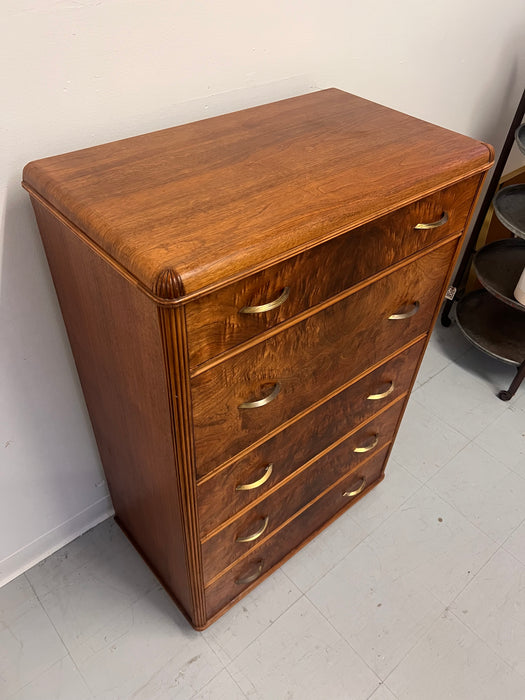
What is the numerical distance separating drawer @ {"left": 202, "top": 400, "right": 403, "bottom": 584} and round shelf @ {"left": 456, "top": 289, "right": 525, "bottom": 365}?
0.72 metres

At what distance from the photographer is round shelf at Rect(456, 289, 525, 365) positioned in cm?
186

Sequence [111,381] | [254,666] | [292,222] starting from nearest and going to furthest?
[292,222]
[111,381]
[254,666]

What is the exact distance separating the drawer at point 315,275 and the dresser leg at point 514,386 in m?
1.04

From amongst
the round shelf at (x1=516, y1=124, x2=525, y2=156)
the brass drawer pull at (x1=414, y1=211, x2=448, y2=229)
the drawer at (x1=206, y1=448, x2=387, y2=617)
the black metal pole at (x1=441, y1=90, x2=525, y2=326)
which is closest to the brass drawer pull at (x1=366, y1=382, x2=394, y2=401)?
the drawer at (x1=206, y1=448, x2=387, y2=617)

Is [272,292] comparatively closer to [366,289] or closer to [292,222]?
[292,222]

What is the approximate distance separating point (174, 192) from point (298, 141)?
276 millimetres

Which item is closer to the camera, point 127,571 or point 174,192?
point 174,192

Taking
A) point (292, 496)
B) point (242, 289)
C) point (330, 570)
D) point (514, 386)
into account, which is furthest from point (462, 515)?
point (242, 289)

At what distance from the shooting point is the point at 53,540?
1.36m

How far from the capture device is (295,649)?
123cm

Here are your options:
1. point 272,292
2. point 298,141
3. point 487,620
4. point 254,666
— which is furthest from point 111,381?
point 487,620

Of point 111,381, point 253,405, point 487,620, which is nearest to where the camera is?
point 253,405

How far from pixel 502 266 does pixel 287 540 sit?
129 cm

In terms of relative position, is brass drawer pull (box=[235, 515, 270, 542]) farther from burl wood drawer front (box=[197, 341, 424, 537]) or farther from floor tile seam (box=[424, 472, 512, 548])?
floor tile seam (box=[424, 472, 512, 548])
